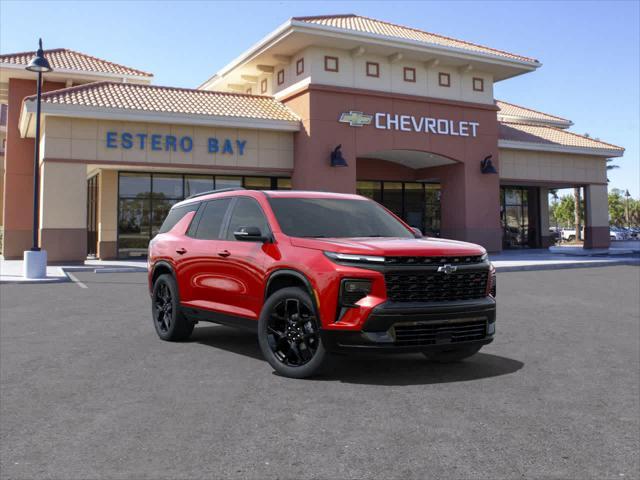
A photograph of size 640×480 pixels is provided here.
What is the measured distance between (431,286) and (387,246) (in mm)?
535

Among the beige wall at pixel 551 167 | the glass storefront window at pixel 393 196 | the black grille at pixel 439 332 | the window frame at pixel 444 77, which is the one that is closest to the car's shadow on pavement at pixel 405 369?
the black grille at pixel 439 332

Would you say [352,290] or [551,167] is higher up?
[551,167]

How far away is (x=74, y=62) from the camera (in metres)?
29.9

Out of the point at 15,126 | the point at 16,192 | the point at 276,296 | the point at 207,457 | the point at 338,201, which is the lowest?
the point at 207,457

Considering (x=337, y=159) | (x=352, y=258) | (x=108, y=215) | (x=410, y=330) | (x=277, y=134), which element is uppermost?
(x=277, y=134)

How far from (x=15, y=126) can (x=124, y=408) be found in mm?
28085

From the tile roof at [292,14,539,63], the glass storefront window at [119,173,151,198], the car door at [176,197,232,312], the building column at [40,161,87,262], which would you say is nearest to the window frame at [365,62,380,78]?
the tile roof at [292,14,539,63]

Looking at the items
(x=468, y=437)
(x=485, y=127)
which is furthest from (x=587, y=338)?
(x=485, y=127)

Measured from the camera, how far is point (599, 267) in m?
23.4

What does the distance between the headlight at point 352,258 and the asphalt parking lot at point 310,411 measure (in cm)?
118

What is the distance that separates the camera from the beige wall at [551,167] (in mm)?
32156

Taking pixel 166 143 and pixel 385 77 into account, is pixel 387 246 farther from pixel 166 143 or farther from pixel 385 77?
pixel 385 77

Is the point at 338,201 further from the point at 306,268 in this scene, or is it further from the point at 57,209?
the point at 57,209

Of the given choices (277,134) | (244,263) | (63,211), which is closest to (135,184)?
(63,211)
